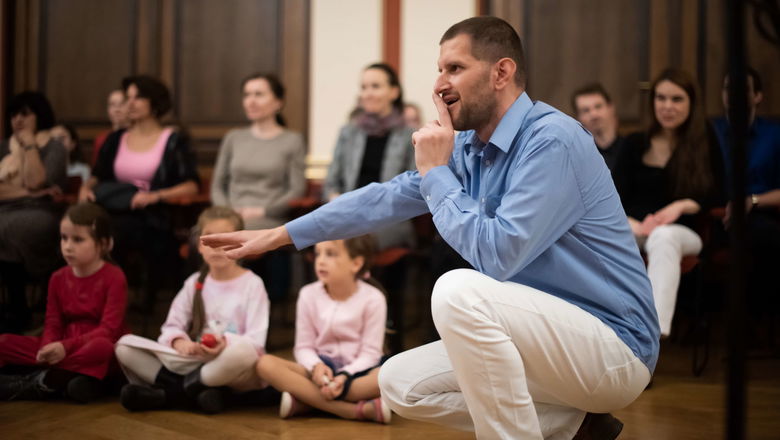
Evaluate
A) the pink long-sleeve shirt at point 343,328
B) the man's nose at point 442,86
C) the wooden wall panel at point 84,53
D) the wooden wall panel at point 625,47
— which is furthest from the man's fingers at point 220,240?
the wooden wall panel at point 84,53

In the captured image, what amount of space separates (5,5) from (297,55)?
1.84 metres

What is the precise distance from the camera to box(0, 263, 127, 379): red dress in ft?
8.86

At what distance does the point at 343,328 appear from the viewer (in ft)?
8.72

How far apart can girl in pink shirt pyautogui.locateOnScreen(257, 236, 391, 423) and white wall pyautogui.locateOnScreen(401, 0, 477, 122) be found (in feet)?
7.52

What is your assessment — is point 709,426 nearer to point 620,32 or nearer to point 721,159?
point 721,159

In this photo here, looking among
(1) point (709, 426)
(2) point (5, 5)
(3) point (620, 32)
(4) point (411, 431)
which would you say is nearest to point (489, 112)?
(4) point (411, 431)

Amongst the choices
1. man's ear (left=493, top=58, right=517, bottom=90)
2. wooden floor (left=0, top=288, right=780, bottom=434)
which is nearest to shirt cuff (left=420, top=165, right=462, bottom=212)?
man's ear (left=493, top=58, right=517, bottom=90)

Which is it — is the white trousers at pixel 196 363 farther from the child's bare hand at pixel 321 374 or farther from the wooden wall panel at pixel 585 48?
the wooden wall panel at pixel 585 48

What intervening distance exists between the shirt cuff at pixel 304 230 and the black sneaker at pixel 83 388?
109 centimetres

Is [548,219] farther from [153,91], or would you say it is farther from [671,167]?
[153,91]

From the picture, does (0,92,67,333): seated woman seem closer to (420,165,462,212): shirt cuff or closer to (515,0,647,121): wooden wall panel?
(420,165,462,212): shirt cuff

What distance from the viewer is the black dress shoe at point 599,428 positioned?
1851mm

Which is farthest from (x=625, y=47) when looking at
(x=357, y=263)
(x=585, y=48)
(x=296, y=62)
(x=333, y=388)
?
(x=333, y=388)

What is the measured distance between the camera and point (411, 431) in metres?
2.35
